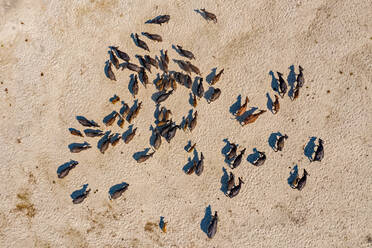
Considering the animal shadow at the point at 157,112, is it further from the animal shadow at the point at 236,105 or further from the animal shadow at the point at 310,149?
the animal shadow at the point at 310,149

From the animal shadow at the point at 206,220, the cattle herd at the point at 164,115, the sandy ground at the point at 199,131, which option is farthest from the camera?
the animal shadow at the point at 206,220

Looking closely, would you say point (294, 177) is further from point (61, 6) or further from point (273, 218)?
point (61, 6)

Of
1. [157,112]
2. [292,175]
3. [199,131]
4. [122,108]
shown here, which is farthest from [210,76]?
[292,175]

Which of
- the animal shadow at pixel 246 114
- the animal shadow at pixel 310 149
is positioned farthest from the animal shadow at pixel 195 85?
the animal shadow at pixel 310 149

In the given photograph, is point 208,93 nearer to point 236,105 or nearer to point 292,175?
point 236,105

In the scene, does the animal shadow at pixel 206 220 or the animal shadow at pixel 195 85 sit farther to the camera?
the animal shadow at pixel 206 220

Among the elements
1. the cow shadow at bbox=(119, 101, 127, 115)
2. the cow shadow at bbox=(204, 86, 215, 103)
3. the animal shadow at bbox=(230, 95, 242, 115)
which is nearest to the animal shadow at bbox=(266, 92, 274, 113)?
the animal shadow at bbox=(230, 95, 242, 115)

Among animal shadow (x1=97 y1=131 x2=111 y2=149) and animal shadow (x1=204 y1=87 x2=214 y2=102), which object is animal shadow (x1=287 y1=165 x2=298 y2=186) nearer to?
animal shadow (x1=204 y1=87 x2=214 y2=102)
